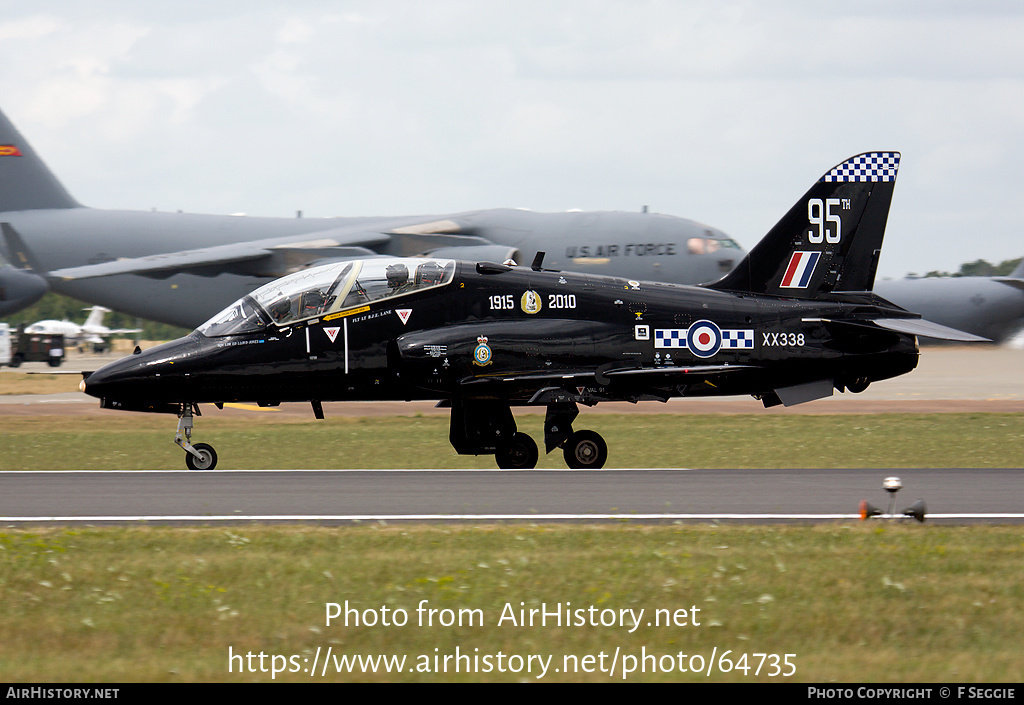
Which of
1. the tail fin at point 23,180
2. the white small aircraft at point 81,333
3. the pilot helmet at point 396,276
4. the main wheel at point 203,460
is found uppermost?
the tail fin at point 23,180

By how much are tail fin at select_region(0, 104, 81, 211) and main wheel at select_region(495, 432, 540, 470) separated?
27.8 m

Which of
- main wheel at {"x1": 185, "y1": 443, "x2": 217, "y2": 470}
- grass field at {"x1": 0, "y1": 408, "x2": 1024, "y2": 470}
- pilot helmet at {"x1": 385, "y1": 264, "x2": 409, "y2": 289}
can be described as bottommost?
grass field at {"x1": 0, "y1": 408, "x2": 1024, "y2": 470}

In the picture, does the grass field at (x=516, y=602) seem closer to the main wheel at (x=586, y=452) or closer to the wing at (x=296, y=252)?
the main wheel at (x=586, y=452)

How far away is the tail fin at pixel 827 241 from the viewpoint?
17.6 metres

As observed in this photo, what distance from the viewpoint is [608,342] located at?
54.2ft

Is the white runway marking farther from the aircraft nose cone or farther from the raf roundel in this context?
the raf roundel

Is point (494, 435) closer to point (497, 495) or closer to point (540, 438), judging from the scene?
point (497, 495)

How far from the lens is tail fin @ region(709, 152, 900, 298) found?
17.6 meters

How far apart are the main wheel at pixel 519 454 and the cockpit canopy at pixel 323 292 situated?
2.45 m

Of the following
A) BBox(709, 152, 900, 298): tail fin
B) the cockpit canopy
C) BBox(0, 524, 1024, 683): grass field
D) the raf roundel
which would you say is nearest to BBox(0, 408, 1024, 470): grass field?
the raf roundel

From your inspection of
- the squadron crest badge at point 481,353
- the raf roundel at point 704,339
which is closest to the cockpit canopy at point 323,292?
the squadron crest badge at point 481,353

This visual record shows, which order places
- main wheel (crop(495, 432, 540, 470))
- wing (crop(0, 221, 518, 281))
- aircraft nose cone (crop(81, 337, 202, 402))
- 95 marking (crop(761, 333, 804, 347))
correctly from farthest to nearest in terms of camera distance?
1. wing (crop(0, 221, 518, 281))
2. 95 marking (crop(761, 333, 804, 347))
3. main wheel (crop(495, 432, 540, 470))
4. aircraft nose cone (crop(81, 337, 202, 402))

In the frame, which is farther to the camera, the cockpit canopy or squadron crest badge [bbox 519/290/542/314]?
squadron crest badge [bbox 519/290/542/314]
